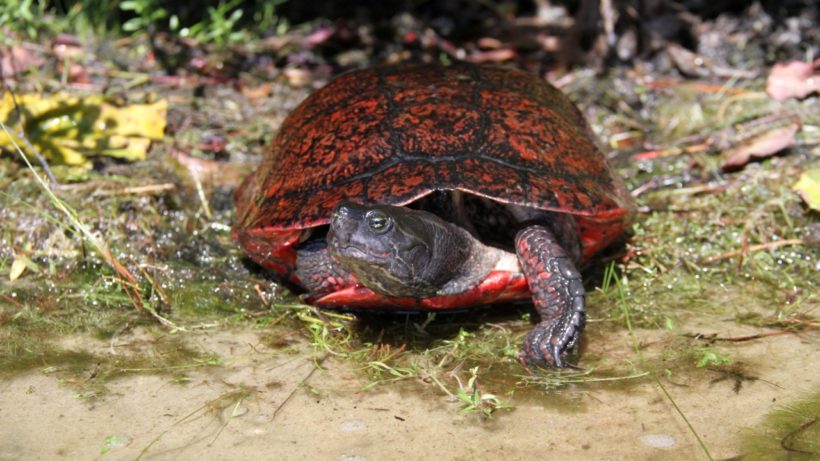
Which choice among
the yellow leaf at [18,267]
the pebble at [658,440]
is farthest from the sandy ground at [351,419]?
the yellow leaf at [18,267]

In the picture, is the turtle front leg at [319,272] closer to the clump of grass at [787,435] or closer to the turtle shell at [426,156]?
the turtle shell at [426,156]

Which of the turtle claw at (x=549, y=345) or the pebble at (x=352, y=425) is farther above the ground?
the pebble at (x=352, y=425)

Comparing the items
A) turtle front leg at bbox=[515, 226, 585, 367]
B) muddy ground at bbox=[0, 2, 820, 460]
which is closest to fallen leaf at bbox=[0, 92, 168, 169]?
muddy ground at bbox=[0, 2, 820, 460]

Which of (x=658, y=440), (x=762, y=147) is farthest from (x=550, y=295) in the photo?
(x=762, y=147)

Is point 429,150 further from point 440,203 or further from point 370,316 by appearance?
point 370,316

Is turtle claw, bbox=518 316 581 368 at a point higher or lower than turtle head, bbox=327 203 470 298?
lower

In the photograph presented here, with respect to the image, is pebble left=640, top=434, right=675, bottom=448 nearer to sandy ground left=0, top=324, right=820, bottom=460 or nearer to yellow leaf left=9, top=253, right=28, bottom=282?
sandy ground left=0, top=324, right=820, bottom=460
